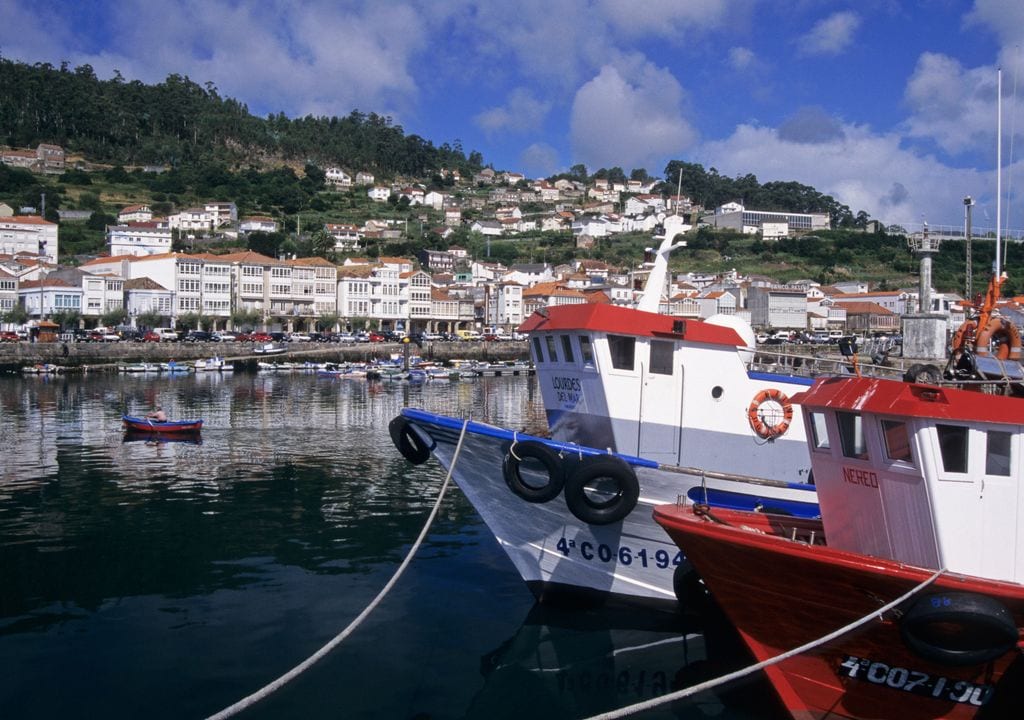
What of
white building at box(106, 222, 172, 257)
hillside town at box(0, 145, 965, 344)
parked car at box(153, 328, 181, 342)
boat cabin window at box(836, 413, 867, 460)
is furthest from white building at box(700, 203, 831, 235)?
boat cabin window at box(836, 413, 867, 460)

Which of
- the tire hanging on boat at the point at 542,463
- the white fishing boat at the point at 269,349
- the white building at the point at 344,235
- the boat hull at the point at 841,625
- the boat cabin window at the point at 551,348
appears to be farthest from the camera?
the white building at the point at 344,235

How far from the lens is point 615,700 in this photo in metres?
11.0

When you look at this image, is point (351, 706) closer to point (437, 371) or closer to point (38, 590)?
point (38, 590)

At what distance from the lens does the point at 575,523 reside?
1359cm

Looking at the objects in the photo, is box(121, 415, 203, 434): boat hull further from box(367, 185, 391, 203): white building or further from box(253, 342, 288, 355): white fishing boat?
box(367, 185, 391, 203): white building

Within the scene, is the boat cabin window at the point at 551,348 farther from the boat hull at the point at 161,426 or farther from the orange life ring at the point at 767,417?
the boat hull at the point at 161,426

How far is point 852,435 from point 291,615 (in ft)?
28.6

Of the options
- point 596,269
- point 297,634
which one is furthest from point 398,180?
point 297,634

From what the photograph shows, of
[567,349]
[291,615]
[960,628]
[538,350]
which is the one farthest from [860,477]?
[291,615]

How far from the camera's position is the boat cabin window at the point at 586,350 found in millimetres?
14625

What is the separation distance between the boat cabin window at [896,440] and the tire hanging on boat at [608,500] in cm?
384

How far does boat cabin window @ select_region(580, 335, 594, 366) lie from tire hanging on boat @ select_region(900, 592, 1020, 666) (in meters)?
6.83

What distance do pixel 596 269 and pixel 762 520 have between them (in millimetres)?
108380

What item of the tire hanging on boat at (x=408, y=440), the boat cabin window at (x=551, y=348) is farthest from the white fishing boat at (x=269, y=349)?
the boat cabin window at (x=551, y=348)
